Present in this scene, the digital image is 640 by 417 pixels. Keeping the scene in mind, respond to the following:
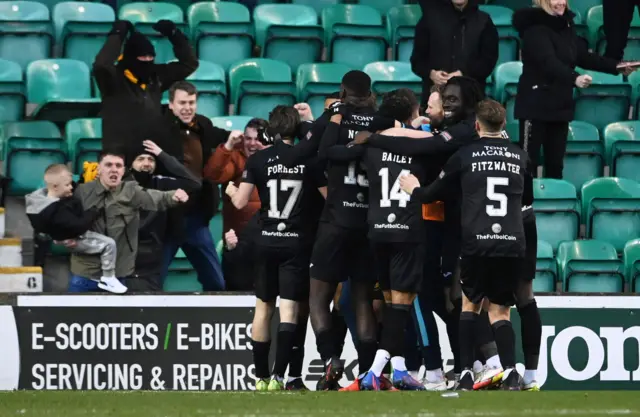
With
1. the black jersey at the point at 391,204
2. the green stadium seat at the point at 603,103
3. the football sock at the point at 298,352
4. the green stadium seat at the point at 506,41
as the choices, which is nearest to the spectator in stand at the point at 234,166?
the football sock at the point at 298,352

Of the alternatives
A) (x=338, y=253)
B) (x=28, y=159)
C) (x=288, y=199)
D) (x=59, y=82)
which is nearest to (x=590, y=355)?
(x=338, y=253)

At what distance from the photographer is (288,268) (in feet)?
35.4

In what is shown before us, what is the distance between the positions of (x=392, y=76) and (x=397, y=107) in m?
4.23

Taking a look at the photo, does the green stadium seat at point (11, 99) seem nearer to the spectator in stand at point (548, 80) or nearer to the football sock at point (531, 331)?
the spectator in stand at point (548, 80)

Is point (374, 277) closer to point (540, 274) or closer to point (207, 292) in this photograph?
point (207, 292)

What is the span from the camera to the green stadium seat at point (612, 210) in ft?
45.1

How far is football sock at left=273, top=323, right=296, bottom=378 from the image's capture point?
1072 centimetres

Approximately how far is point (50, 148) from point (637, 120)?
5.53 metres

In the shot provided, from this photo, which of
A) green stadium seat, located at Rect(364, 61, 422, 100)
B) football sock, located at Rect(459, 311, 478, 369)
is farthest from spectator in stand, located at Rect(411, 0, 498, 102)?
football sock, located at Rect(459, 311, 478, 369)

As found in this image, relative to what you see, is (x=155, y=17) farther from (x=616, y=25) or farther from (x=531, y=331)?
(x=531, y=331)

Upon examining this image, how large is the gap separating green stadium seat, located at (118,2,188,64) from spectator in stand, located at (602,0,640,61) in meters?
3.92

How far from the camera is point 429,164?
10391 mm

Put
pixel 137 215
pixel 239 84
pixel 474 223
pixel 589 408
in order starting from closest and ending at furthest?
pixel 589 408
pixel 474 223
pixel 137 215
pixel 239 84

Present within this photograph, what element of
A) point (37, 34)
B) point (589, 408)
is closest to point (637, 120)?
point (37, 34)
